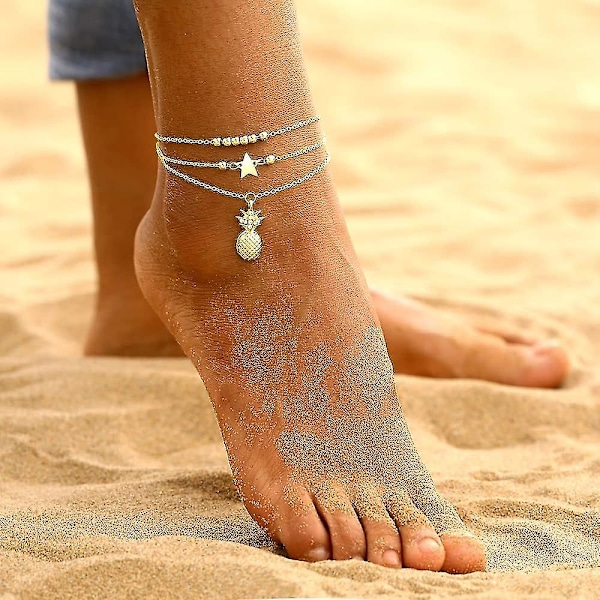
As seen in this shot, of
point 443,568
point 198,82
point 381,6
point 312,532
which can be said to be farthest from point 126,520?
point 381,6

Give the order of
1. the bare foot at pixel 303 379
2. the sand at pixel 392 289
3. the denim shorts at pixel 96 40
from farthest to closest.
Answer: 1. the denim shorts at pixel 96 40
2. the bare foot at pixel 303 379
3. the sand at pixel 392 289

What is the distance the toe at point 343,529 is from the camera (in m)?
1.25

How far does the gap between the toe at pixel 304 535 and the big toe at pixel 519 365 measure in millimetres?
794

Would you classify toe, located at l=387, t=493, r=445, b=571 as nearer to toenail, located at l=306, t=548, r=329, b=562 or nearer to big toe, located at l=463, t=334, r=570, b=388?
toenail, located at l=306, t=548, r=329, b=562

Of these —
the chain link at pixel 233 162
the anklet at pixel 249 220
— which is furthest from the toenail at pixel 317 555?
the chain link at pixel 233 162

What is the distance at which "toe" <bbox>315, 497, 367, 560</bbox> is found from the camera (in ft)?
4.09

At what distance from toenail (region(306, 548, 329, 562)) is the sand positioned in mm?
60

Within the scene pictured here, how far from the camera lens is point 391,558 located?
1227mm

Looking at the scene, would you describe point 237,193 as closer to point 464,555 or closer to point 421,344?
point 464,555

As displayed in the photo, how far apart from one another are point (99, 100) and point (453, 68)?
2821 mm

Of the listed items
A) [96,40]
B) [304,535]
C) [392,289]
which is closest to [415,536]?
[304,535]

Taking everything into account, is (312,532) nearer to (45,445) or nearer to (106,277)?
(45,445)

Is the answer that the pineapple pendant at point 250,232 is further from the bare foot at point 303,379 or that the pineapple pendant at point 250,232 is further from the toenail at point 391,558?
the toenail at point 391,558

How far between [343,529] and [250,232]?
1.31 feet
